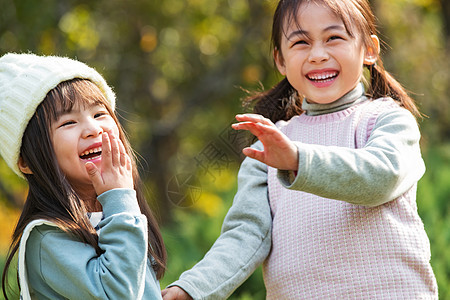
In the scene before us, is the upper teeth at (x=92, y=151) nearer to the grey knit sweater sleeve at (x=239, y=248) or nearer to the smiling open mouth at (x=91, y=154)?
the smiling open mouth at (x=91, y=154)

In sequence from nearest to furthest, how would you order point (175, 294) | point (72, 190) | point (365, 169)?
point (365, 169)
point (72, 190)
point (175, 294)

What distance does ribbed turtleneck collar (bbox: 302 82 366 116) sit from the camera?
2412 millimetres

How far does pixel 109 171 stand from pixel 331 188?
0.70 m

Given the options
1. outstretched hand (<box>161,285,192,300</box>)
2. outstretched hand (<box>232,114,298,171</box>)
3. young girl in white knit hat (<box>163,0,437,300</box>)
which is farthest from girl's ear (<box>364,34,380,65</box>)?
outstretched hand (<box>161,285,192,300</box>)

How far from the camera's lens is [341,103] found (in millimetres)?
2408

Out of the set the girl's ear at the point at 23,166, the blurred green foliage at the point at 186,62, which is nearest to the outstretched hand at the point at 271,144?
the girl's ear at the point at 23,166

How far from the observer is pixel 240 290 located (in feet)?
13.9

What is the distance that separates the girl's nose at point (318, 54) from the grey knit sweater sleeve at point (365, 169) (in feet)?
1.07

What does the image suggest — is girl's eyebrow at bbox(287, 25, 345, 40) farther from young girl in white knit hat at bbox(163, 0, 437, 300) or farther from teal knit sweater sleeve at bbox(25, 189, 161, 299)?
teal knit sweater sleeve at bbox(25, 189, 161, 299)

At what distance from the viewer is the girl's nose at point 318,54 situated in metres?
2.31

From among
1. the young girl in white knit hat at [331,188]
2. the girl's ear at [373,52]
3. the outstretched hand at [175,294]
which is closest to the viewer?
the young girl in white knit hat at [331,188]

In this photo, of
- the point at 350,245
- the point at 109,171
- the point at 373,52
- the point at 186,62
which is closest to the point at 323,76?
the point at 373,52

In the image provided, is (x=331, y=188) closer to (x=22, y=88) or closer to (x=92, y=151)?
(x=92, y=151)

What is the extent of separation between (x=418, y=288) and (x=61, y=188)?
4.04 feet
